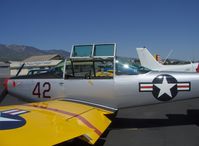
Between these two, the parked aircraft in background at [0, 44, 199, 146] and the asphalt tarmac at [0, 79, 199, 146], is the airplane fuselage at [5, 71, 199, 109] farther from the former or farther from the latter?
the asphalt tarmac at [0, 79, 199, 146]

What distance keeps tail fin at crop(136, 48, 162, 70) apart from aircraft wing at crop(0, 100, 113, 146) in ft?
49.9

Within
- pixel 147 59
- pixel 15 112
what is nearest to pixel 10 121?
pixel 15 112

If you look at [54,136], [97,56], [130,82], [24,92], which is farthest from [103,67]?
[54,136]

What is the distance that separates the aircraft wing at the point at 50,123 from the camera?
141 inches

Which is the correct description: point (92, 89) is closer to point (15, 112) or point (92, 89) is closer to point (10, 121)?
point (15, 112)

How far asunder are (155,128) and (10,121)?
3550 mm

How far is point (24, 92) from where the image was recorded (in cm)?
659

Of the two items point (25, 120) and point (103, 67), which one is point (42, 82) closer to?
point (103, 67)

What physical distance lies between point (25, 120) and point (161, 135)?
9.86 feet

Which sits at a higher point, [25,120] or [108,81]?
[108,81]

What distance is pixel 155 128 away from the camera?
6289mm

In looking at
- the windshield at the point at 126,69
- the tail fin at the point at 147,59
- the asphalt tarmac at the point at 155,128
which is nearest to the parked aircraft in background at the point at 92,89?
the windshield at the point at 126,69

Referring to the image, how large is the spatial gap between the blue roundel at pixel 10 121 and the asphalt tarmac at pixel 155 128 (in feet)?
5.58

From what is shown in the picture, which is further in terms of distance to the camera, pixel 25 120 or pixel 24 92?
pixel 24 92
